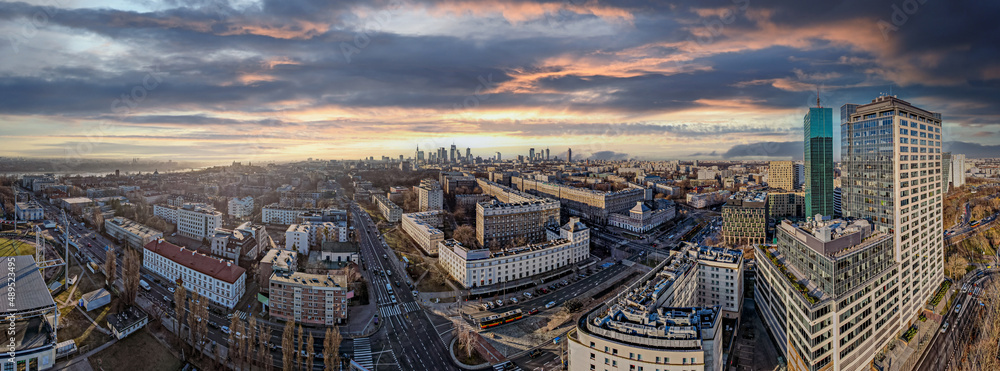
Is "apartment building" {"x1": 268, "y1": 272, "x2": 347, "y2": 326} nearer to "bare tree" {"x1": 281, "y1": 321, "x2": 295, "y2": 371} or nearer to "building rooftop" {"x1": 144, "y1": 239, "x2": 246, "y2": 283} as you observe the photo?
"building rooftop" {"x1": 144, "y1": 239, "x2": 246, "y2": 283}

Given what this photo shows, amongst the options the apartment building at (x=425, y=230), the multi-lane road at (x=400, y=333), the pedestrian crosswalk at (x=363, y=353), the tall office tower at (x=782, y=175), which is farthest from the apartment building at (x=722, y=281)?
the tall office tower at (x=782, y=175)

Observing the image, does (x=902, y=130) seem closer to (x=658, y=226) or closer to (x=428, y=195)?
(x=658, y=226)

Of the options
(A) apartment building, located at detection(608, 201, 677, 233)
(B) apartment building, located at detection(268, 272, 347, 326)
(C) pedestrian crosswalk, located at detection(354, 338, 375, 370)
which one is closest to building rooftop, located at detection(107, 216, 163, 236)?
(B) apartment building, located at detection(268, 272, 347, 326)

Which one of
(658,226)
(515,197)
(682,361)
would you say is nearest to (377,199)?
(515,197)

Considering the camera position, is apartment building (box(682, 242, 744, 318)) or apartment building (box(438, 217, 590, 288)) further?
apartment building (box(438, 217, 590, 288))

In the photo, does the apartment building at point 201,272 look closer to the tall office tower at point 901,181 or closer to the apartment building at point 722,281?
the apartment building at point 722,281

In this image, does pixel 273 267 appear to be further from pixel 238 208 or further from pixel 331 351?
pixel 238 208

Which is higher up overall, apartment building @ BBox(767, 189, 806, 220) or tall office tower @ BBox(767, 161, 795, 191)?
tall office tower @ BBox(767, 161, 795, 191)
